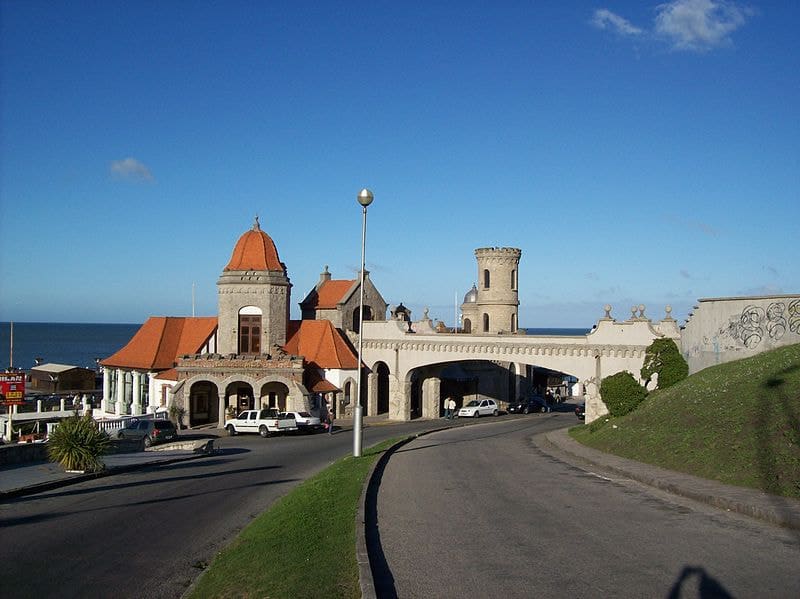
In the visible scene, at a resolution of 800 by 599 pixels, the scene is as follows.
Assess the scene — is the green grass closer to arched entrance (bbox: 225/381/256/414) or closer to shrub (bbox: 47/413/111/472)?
shrub (bbox: 47/413/111/472)

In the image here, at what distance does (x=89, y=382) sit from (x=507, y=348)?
4791 cm

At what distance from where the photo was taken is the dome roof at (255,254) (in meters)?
47.6

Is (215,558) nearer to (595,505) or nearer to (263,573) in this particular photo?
(263,573)

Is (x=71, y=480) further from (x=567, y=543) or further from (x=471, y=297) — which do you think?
(x=471, y=297)

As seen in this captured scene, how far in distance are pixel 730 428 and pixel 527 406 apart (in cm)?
3788

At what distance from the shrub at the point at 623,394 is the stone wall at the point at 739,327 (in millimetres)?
2737

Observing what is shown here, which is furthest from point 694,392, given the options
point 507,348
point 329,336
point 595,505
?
point 329,336

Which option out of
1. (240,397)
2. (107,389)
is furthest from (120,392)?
(240,397)

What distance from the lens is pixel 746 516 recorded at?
1333cm

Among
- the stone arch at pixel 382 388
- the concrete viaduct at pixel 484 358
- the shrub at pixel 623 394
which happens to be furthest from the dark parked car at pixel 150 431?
the stone arch at pixel 382 388

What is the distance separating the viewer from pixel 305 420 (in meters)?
40.0

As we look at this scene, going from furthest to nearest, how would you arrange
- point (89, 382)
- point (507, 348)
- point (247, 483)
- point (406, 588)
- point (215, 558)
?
1. point (89, 382)
2. point (507, 348)
3. point (247, 483)
4. point (215, 558)
5. point (406, 588)

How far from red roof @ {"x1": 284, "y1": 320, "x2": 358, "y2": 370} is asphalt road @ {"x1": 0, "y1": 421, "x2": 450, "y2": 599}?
74.2 feet

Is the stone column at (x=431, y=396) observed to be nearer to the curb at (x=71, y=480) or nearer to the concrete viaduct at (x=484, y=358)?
the concrete viaduct at (x=484, y=358)
